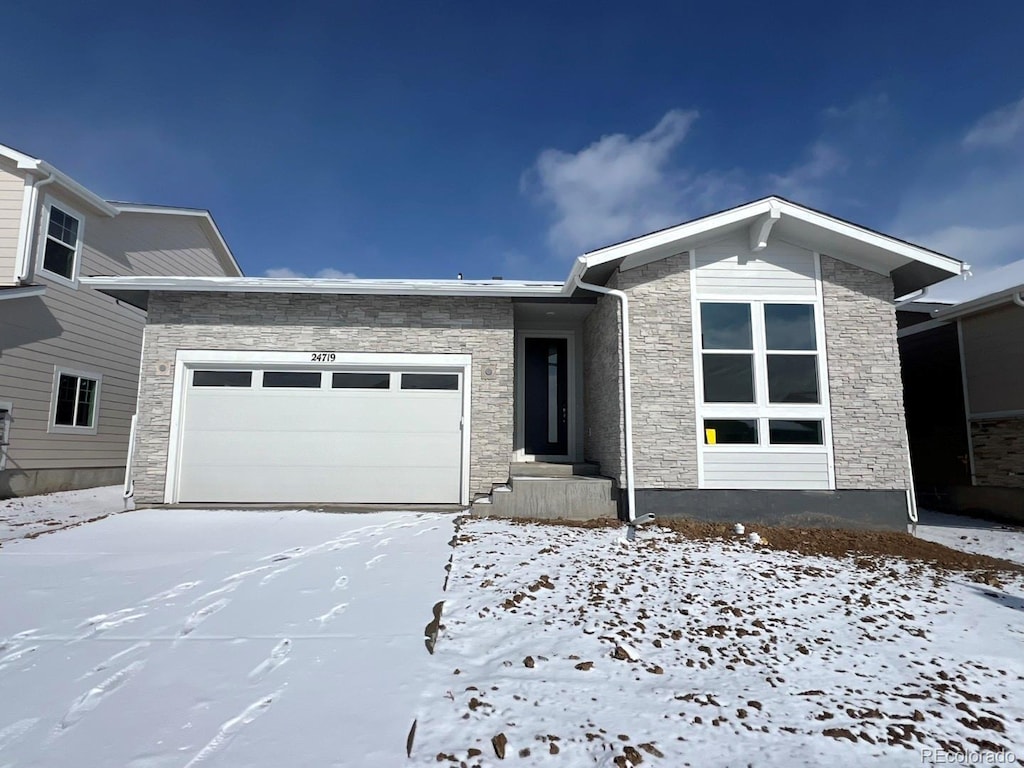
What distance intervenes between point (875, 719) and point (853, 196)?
14.9 m

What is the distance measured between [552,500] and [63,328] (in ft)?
33.5

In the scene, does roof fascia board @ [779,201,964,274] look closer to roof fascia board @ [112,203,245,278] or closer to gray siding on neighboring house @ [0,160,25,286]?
gray siding on neighboring house @ [0,160,25,286]

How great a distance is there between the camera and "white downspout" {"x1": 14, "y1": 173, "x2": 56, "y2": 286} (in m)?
9.19

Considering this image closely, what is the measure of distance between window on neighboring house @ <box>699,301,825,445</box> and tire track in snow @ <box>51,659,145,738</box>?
6.41 metres

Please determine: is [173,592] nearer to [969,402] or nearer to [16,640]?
[16,640]

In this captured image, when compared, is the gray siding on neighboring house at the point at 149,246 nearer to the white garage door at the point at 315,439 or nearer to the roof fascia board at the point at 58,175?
the roof fascia board at the point at 58,175

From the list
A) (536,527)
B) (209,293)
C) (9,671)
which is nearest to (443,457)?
(536,527)

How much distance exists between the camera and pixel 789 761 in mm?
2150

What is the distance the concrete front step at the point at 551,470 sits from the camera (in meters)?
7.84

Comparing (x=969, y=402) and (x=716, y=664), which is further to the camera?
(x=969, y=402)

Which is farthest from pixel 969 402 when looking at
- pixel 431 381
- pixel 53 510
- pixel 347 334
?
pixel 53 510

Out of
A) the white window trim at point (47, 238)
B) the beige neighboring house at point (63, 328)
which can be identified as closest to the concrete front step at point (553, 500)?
the beige neighboring house at point (63, 328)

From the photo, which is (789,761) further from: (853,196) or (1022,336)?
(853,196)

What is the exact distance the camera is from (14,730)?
2.23m
